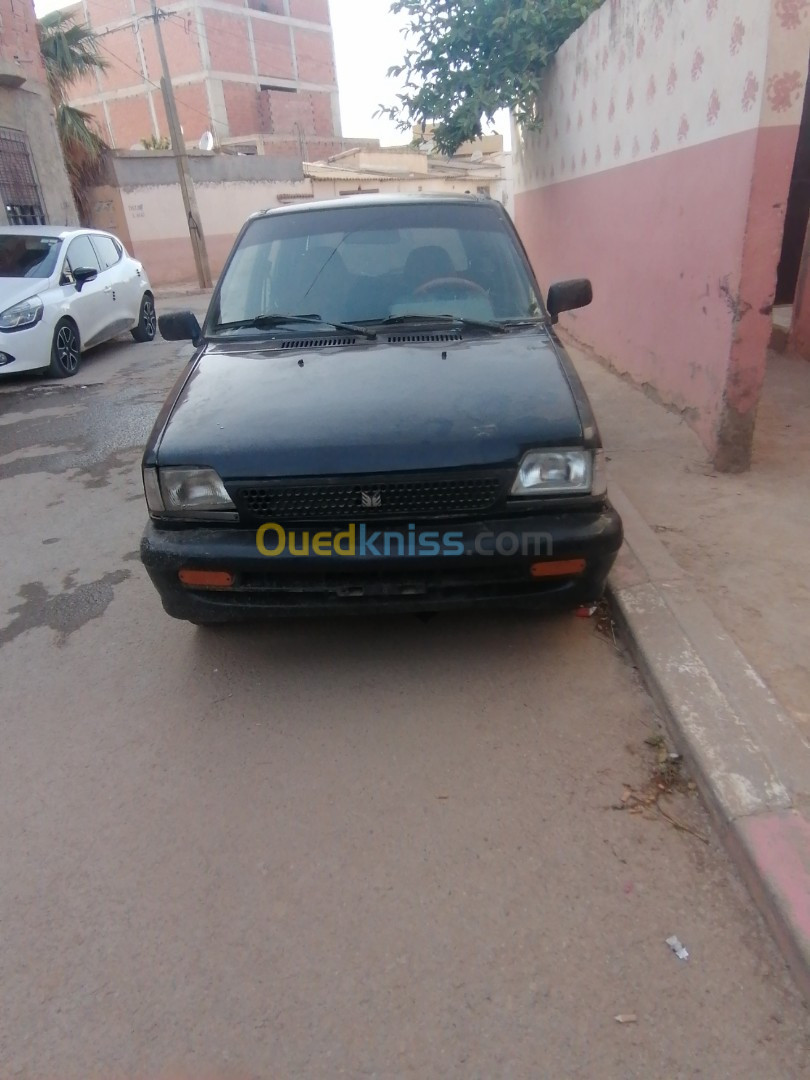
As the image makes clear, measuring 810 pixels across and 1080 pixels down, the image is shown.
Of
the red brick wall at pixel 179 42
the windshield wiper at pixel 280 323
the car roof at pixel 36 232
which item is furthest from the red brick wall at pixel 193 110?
the windshield wiper at pixel 280 323

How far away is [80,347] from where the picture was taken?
349 inches

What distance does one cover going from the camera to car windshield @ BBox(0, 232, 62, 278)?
838 centimetres

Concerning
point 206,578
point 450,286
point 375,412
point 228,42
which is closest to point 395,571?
point 375,412

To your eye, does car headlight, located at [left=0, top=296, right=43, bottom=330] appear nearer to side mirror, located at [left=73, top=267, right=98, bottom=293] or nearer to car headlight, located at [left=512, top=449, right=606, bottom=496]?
side mirror, located at [left=73, top=267, right=98, bottom=293]

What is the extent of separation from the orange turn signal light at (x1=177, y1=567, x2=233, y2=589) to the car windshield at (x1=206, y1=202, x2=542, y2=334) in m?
1.31

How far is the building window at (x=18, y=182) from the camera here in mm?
12922

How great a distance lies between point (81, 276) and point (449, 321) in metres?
7.01

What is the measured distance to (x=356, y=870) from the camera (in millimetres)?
2111

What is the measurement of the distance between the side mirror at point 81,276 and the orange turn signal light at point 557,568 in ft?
26.2

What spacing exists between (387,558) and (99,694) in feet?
4.36

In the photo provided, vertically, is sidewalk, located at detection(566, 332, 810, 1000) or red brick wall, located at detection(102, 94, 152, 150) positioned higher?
red brick wall, located at detection(102, 94, 152, 150)

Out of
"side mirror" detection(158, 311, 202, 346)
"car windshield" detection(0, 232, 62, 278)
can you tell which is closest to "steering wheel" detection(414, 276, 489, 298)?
"side mirror" detection(158, 311, 202, 346)

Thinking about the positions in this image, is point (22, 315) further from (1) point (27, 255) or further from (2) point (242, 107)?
(2) point (242, 107)

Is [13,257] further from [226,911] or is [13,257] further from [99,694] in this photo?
[226,911]
